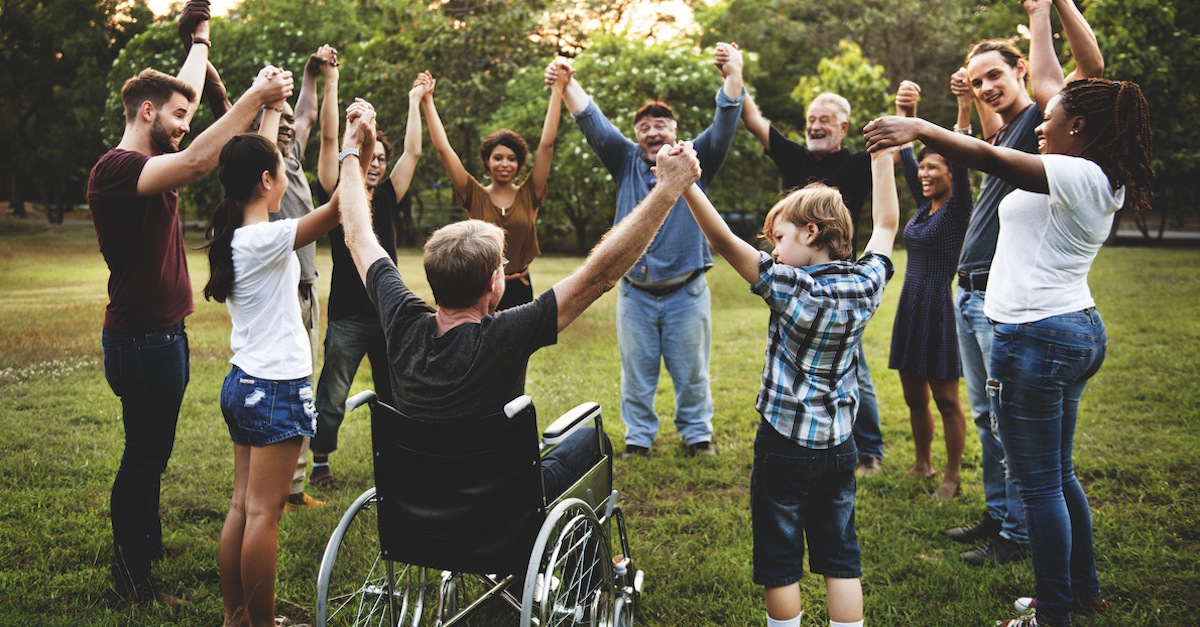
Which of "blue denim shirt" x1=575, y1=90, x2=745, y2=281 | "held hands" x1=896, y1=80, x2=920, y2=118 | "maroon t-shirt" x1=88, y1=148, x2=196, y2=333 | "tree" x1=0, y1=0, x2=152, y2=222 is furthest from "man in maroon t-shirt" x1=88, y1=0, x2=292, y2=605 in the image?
"tree" x1=0, y1=0, x2=152, y2=222

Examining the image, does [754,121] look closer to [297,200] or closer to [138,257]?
[297,200]

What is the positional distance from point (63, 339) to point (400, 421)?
8362mm

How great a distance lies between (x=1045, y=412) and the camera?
8.02 feet

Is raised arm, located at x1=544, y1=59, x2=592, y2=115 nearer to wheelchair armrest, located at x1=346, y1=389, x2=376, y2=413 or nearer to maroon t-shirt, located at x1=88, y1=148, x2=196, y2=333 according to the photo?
maroon t-shirt, located at x1=88, y1=148, x2=196, y2=333

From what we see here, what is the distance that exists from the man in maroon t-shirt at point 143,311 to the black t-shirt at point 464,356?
1.12m

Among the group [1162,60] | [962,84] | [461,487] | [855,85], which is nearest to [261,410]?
[461,487]

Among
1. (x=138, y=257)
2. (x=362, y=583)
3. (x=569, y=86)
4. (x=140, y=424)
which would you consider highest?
(x=569, y=86)

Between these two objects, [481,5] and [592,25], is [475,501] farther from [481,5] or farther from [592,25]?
[592,25]

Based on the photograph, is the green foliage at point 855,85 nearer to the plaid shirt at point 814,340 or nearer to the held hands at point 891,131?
the held hands at point 891,131

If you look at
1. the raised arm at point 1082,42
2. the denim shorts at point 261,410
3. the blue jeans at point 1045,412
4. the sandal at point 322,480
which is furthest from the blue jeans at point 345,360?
the raised arm at point 1082,42

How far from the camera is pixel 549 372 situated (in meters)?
7.22

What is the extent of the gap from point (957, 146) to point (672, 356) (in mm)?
2780

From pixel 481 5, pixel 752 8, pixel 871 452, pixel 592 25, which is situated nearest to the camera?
pixel 871 452

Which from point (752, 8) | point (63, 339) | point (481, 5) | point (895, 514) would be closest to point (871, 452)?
point (895, 514)
